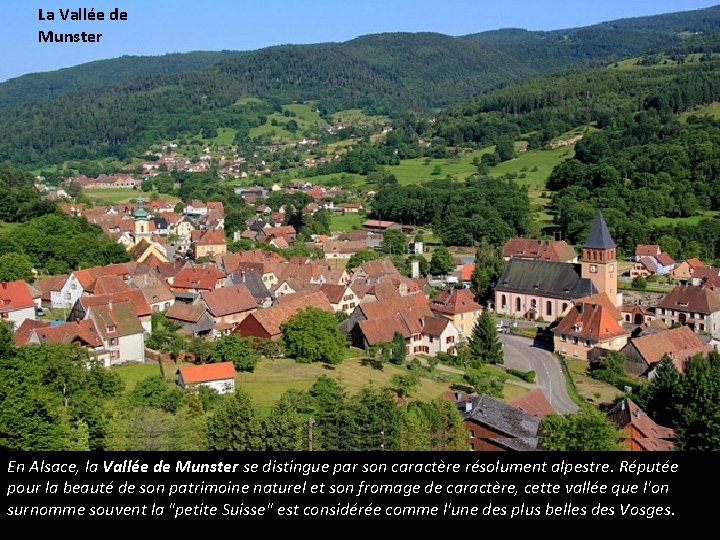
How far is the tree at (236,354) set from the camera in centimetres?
3191

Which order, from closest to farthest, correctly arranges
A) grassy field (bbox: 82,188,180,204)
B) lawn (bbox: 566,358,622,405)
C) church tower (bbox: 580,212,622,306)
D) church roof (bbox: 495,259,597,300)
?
1. lawn (bbox: 566,358,622,405)
2. church tower (bbox: 580,212,622,306)
3. church roof (bbox: 495,259,597,300)
4. grassy field (bbox: 82,188,180,204)

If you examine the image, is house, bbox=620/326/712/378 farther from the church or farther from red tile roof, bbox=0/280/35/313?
red tile roof, bbox=0/280/35/313

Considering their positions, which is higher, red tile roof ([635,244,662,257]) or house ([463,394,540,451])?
house ([463,394,540,451])

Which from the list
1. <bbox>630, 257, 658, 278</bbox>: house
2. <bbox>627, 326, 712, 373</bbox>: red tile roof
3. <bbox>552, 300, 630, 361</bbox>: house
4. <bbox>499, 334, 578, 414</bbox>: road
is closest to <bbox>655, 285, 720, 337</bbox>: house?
<bbox>627, 326, 712, 373</bbox>: red tile roof

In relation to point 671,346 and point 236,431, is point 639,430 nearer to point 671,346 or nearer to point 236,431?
point 236,431

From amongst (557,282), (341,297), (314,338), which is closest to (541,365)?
(557,282)

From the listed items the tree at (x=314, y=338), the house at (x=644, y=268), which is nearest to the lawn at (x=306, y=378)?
the tree at (x=314, y=338)

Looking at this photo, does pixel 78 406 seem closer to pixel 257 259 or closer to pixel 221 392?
pixel 221 392

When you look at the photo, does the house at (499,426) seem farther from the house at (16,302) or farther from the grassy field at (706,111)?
the grassy field at (706,111)

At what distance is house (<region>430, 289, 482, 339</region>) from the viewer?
139ft

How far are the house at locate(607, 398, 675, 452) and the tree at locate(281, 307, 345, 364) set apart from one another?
11.5 meters

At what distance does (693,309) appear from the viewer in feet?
147

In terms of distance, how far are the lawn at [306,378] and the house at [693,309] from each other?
18.1 metres

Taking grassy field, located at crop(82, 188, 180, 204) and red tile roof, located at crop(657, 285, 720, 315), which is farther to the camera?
grassy field, located at crop(82, 188, 180, 204)
